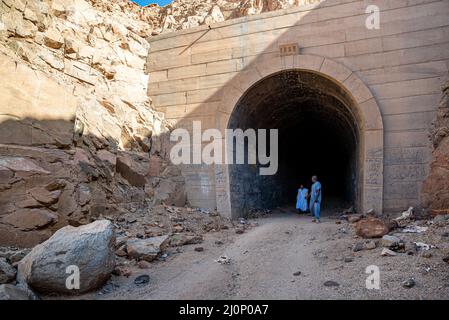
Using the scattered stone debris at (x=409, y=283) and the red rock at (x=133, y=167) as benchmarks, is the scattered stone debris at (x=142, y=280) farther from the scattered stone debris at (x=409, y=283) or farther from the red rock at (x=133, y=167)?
the red rock at (x=133, y=167)

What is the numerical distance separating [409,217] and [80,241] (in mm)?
6397

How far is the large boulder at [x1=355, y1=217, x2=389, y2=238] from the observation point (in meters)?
5.38

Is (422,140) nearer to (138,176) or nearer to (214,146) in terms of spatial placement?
(214,146)

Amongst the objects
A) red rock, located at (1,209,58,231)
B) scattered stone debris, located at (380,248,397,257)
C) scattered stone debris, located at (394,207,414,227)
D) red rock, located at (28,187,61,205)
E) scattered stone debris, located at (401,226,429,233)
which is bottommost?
scattered stone debris, located at (380,248,397,257)

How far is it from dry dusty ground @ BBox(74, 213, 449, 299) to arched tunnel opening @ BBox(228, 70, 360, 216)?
114 inches

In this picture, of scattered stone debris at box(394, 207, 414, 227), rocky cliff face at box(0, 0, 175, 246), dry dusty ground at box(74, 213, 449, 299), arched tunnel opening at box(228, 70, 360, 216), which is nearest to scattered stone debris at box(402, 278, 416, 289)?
dry dusty ground at box(74, 213, 449, 299)

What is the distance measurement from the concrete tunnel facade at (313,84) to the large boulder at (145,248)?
3093 mm

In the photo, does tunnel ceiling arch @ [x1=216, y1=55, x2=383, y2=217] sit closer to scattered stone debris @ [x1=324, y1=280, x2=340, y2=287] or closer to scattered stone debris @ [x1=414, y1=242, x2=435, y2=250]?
scattered stone debris @ [x1=414, y1=242, x2=435, y2=250]

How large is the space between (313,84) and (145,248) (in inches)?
255

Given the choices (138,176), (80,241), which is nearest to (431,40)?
(138,176)
